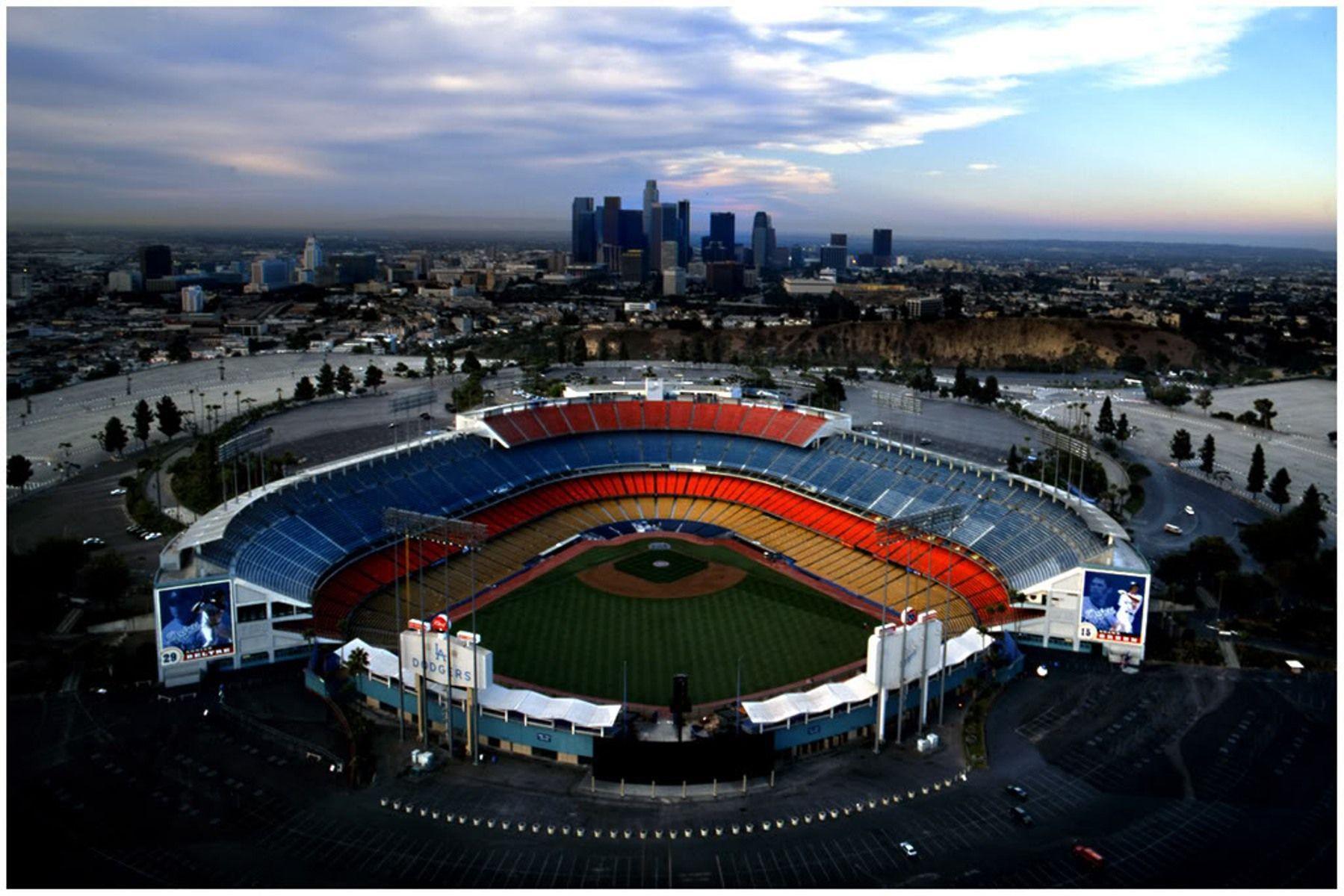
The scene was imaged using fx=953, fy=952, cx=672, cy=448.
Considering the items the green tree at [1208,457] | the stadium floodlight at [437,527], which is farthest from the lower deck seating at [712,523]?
the green tree at [1208,457]

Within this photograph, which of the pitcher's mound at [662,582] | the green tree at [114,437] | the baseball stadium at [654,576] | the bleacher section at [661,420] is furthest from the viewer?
the green tree at [114,437]

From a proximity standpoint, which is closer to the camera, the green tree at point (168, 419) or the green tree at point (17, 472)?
the green tree at point (17, 472)

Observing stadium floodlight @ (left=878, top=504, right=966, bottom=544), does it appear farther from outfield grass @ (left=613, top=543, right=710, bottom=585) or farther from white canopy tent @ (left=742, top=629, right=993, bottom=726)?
outfield grass @ (left=613, top=543, right=710, bottom=585)

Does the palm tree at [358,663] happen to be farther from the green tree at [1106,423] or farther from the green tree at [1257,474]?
the green tree at [1106,423]

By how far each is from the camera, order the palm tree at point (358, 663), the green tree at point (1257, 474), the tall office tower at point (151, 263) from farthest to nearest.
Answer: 1. the tall office tower at point (151, 263)
2. the green tree at point (1257, 474)
3. the palm tree at point (358, 663)

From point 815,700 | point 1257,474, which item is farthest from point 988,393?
point 815,700

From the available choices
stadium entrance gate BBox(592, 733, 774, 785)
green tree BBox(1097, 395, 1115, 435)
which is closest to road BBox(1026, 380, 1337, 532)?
green tree BBox(1097, 395, 1115, 435)

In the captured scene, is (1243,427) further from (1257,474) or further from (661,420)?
(661,420)
